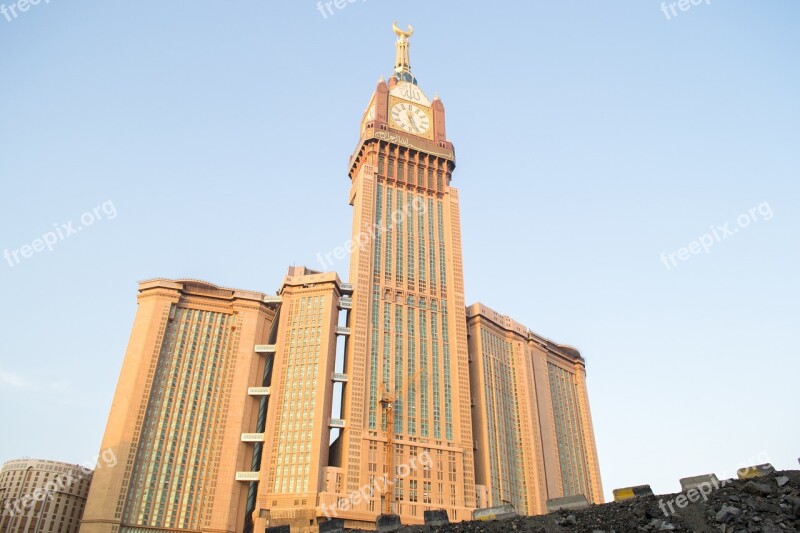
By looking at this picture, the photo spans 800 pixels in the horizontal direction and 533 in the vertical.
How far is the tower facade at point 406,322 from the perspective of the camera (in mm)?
112062

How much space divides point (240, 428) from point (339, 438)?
18.0 metres

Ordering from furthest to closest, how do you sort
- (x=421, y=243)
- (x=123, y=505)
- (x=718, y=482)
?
(x=421, y=243), (x=123, y=505), (x=718, y=482)

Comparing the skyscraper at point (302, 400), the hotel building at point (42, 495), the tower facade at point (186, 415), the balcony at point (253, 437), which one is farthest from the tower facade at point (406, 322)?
the hotel building at point (42, 495)

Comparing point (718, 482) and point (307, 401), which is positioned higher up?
point (307, 401)

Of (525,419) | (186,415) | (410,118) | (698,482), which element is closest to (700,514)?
(698,482)

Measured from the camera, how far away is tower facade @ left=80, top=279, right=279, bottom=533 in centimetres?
10856

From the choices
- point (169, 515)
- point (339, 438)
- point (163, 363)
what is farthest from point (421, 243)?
point (169, 515)

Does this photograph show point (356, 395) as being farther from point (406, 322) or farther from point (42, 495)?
point (42, 495)

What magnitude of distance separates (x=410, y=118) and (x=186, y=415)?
82.7m

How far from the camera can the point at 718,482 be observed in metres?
36.9

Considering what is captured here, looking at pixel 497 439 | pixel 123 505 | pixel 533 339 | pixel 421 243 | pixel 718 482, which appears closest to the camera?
pixel 718 482

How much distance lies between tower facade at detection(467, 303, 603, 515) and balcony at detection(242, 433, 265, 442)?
40362 millimetres

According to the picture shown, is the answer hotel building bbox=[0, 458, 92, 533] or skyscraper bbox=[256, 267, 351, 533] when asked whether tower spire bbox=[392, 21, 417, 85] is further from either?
hotel building bbox=[0, 458, 92, 533]

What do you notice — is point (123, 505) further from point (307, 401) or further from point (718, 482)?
point (718, 482)
